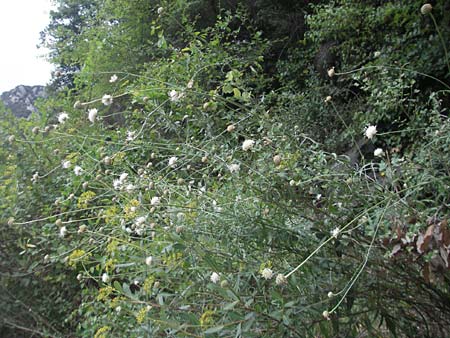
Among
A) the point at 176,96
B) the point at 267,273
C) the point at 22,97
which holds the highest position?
the point at 176,96

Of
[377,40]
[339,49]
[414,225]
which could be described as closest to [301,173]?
[414,225]

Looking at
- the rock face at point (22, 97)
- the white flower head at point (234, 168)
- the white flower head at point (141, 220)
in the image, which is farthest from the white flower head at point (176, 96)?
the rock face at point (22, 97)

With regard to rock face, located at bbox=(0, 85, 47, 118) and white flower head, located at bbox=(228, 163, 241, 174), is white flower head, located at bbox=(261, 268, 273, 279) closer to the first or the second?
white flower head, located at bbox=(228, 163, 241, 174)

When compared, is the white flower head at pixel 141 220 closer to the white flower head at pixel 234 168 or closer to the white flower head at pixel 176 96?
the white flower head at pixel 234 168

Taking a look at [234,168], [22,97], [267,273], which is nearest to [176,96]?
[234,168]

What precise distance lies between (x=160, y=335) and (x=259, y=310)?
513 millimetres

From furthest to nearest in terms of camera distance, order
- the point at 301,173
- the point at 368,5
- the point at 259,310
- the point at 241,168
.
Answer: the point at 368,5 → the point at 241,168 → the point at 301,173 → the point at 259,310

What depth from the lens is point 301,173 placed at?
5.31ft

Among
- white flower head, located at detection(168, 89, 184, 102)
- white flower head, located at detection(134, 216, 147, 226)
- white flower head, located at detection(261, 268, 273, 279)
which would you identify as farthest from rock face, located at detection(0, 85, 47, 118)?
white flower head, located at detection(261, 268, 273, 279)

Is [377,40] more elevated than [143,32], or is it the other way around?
[143,32]

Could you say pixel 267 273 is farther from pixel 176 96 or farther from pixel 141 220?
pixel 176 96

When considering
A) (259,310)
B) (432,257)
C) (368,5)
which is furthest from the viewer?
(368,5)

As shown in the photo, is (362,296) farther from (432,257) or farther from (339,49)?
(339,49)

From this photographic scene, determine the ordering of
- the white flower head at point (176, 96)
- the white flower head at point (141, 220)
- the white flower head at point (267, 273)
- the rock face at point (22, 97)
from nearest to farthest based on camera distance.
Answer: the white flower head at point (267, 273)
the white flower head at point (141, 220)
the white flower head at point (176, 96)
the rock face at point (22, 97)
